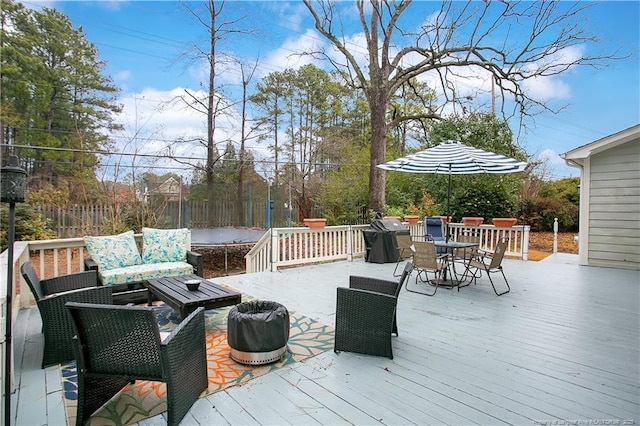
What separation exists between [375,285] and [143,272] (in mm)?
2847

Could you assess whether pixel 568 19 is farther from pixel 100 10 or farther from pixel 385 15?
pixel 100 10

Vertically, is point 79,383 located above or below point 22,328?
above

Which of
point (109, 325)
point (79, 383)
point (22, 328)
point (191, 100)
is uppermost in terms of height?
point (191, 100)

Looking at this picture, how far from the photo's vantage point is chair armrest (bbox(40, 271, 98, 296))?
3.08 m

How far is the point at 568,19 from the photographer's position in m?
7.39

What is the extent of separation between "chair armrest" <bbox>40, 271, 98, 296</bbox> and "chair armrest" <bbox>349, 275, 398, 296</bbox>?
8.57 feet

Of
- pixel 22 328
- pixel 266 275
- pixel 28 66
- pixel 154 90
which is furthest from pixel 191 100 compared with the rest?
pixel 22 328

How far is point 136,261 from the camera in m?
4.50

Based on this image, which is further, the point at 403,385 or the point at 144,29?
the point at 144,29

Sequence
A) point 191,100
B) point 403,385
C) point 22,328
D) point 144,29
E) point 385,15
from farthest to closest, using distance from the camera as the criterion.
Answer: point 191,100
point 144,29
point 385,15
point 22,328
point 403,385

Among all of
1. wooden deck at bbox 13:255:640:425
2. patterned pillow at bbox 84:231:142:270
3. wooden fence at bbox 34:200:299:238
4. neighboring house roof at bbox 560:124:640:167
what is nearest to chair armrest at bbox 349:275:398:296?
wooden deck at bbox 13:255:640:425

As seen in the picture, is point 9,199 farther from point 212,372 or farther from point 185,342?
point 212,372

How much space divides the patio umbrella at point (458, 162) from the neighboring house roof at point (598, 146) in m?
2.40

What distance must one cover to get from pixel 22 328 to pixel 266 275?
3.11 m
